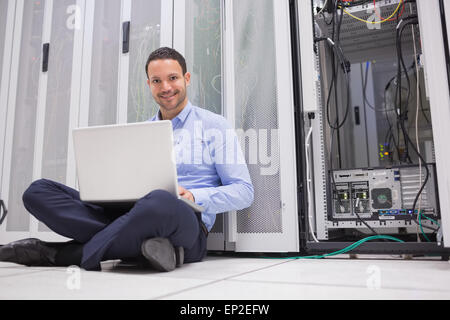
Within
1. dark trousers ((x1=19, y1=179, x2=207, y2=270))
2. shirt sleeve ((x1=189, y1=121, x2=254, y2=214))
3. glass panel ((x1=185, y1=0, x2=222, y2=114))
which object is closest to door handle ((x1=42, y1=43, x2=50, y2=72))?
glass panel ((x1=185, y1=0, x2=222, y2=114))

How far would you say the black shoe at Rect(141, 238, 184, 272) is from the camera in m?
1.28

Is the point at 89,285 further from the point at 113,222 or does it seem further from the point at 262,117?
the point at 262,117

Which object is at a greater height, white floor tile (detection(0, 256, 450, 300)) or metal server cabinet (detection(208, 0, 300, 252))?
metal server cabinet (detection(208, 0, 300, 252))

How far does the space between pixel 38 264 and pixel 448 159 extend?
5.48 ft

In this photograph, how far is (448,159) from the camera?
1456mm

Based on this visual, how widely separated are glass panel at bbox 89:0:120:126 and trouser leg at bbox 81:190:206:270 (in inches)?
50.0

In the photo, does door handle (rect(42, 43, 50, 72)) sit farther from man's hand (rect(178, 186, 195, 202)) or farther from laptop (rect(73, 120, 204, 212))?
man's hand (rect(178, 186, 195, 202))

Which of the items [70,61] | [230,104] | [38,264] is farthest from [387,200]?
[70,61]

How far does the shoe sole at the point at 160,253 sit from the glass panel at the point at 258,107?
677 mm

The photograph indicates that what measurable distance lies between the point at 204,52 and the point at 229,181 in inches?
35.2

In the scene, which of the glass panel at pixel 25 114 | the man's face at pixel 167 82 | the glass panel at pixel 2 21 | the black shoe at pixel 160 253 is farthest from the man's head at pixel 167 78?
the glass panel at pixel 2 21

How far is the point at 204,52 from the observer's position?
7.50 ft
